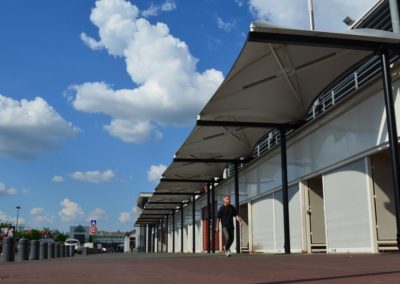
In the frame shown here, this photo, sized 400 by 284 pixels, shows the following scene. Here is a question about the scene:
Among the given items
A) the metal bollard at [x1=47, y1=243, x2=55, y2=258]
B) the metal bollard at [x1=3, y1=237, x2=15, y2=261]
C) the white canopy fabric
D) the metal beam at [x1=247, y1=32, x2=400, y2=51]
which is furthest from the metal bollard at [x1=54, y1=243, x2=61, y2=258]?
the metal beam at [x1=247, y1=32, x2=400, y2=51]

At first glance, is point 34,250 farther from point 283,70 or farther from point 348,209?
point 283,70

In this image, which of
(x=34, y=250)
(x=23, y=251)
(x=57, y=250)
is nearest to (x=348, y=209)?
(x=23, y=251)

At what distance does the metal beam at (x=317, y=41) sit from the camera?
1091 centimetres

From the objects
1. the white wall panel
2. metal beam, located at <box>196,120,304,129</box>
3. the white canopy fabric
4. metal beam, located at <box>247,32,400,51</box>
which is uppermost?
the white canopy fabric

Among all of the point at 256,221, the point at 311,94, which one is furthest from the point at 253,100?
the point at 256,221

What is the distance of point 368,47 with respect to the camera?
11680 mm

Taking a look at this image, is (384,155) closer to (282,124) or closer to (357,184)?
(357,184)

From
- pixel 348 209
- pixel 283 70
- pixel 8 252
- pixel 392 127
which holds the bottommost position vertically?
pixel 8 252

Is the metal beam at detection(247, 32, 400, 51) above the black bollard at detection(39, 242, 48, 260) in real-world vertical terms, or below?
above

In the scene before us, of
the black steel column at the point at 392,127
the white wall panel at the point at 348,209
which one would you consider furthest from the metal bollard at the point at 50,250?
the black steel column at the point at 392,127

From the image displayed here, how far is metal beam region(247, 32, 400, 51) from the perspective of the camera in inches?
430

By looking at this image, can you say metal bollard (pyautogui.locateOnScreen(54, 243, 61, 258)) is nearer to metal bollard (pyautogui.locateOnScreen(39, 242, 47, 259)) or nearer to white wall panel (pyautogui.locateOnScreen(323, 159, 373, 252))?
metal bollard (pyautogui.locateOnScreen(39, 242, 47, 259))

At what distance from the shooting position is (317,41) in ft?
37.1

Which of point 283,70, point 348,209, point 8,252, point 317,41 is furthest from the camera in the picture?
point 8,252
